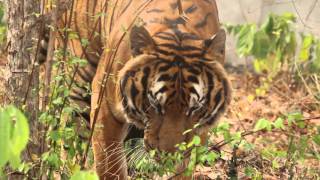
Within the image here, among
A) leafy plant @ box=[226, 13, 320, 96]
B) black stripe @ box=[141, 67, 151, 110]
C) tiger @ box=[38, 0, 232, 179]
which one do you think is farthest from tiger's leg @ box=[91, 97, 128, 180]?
leafy plant @ box=[226, 13, 320, 96]

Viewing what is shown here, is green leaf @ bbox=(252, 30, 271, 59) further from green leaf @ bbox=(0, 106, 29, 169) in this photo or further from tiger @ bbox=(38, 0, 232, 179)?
green leaf @ bbox=(0, 106, 29, 169)

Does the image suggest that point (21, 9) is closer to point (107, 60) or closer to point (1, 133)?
point (107, 60)

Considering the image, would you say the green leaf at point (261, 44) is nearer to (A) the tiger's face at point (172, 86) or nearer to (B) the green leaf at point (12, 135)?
(A) the tiger's face at point (172, 86)

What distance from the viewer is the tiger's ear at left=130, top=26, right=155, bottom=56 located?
3.77 metres

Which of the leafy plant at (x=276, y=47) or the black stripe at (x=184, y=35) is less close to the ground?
the black stripe at (x=184, y=35)

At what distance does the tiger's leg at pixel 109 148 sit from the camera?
4.19 metres

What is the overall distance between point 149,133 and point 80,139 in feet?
1.69

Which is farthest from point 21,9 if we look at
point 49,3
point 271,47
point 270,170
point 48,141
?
point 271,47

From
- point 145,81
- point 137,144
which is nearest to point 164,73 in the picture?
point 145,81

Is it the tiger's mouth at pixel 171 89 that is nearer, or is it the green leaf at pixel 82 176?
the green leaf at pixel 82 176

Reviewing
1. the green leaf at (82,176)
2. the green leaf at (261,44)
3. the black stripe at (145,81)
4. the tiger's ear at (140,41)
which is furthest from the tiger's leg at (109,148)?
the green leaf at (261,44)

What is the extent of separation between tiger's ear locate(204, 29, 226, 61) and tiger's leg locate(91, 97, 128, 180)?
67 centimetres

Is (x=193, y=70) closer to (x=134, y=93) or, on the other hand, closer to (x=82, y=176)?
(x=134, y=93)

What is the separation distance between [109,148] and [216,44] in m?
0.89
